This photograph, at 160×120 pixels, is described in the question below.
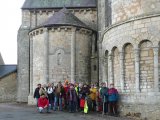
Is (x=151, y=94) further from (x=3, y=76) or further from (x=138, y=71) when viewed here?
(x=3, y=76)

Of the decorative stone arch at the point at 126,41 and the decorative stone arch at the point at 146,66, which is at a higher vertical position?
the decorative stone arch at the point at 126,41

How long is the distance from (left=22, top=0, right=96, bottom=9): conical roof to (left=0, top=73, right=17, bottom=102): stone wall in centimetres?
694

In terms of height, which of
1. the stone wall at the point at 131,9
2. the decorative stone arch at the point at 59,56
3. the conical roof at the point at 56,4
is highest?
the conical roof at the point at 56,4

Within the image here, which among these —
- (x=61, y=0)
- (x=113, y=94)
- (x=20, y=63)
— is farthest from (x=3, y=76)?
(x=113, y=94)

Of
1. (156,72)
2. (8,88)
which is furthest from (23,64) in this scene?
(156,72)

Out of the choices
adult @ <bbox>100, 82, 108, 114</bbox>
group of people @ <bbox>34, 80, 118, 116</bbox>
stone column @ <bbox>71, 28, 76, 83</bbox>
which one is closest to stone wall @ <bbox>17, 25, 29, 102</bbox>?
stone column @ <bbox>71, 28, 76, 83</bbox>

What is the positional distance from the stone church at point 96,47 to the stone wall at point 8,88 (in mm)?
3535

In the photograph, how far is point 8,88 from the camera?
35.2 m

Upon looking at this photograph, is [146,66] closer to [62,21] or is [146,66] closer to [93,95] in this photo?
[93,95]

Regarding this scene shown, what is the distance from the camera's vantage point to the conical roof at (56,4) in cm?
3125

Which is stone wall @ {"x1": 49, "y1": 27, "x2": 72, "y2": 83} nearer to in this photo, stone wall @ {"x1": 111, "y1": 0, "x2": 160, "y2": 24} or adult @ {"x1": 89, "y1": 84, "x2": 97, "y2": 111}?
adult @ {"x1": 89, "y1": 84, "x2": 97, "y2": 111}

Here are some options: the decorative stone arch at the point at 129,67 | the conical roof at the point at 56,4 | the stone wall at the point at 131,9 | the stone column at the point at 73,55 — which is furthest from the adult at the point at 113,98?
the conical roof at the point at 56,4

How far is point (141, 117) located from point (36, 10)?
17382mm

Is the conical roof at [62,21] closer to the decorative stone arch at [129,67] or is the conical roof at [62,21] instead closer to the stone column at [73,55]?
the stone column at [73,55]
